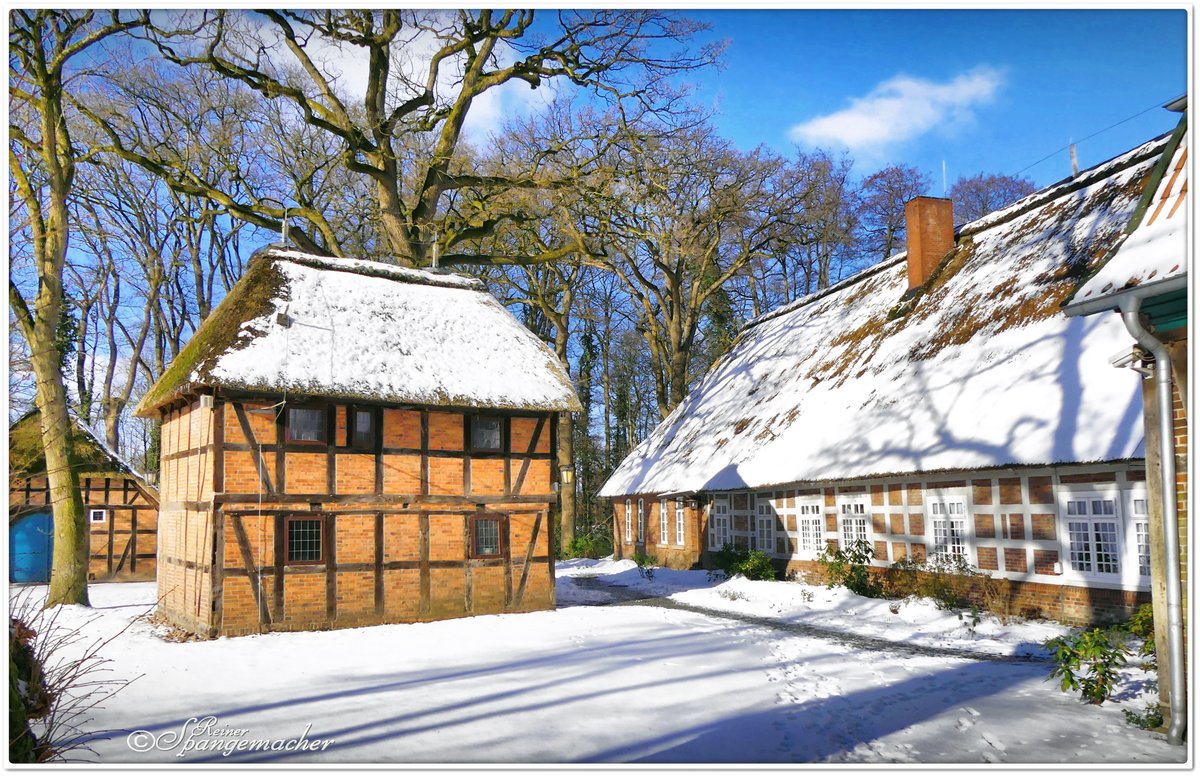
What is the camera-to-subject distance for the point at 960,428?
1413cm

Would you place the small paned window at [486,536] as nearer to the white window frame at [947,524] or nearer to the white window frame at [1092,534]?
the white window frame at [947,524]

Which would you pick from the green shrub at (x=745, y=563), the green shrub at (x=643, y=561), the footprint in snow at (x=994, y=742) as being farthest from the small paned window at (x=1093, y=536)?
the green shrub at (x=643, y=561)

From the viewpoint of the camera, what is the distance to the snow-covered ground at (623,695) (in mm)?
6523

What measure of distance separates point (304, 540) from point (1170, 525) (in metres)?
11.7

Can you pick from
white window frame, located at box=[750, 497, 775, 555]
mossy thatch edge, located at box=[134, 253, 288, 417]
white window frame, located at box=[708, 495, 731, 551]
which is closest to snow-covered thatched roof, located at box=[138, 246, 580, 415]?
mossy thatch edge, located at box=[134, 253, 288, 417]

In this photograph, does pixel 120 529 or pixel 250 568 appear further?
pixel 120 529

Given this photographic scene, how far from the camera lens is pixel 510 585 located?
1516 cm

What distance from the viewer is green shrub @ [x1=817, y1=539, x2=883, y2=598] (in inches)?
625

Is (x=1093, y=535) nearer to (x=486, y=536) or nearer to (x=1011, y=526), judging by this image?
(x=1011, y=526)

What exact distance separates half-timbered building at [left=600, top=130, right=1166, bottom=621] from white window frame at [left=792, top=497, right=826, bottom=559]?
0.05 meters

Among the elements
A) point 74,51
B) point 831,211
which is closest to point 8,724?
point 74,51

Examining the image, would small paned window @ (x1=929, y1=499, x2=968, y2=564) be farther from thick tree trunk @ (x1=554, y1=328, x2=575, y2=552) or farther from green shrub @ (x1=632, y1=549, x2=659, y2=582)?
thick tree trunk @ (x1=554, y1=328, x2=575, y2=552)

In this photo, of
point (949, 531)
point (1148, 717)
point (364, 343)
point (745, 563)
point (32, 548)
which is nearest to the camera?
point (1148, 717)

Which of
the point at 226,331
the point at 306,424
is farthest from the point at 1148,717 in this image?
the point at 226,331
